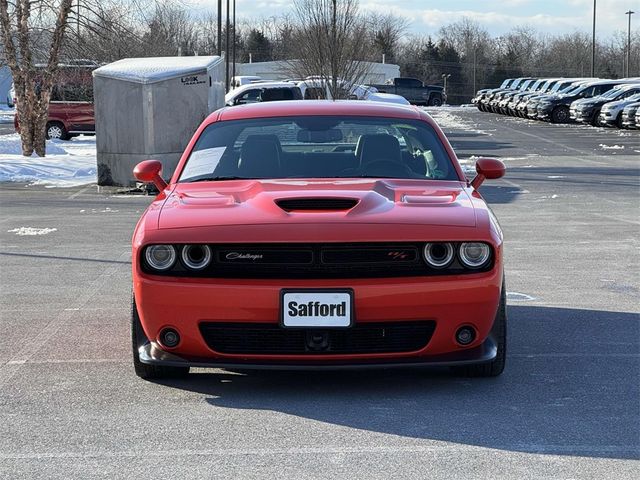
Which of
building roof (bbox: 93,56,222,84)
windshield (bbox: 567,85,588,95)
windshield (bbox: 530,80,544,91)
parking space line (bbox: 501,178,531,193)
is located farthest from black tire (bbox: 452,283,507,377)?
windshield (bbox: 530,80,544,91)

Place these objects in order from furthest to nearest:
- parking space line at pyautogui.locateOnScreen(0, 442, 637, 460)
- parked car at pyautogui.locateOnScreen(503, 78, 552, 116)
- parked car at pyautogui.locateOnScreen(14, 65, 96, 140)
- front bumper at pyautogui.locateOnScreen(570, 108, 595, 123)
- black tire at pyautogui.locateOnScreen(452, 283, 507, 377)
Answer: parked car at pyautogui.locateOnScreen(503, 78, 552, 116) → front bumper at pyautogui.locateOnScreen(570, 108, 595, 123) → parked car at pyautogui.locateOnScreen(14, 65, 96, 140) → black tire at pyautogui.locateOnScreen(452, 283, 507, 377) → parking space line at pyautogui.locateOnScreen(0, 442, 637, 460)

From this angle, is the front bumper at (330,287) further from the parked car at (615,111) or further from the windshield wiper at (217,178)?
the parked car at (615,111)

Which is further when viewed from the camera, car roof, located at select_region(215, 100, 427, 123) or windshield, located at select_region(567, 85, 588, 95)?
windshield, located at select_region(567, 85, 588, 95)

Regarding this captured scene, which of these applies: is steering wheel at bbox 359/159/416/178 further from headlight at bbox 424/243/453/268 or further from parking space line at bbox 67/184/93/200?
parking space line at bbox 67/184/93/200

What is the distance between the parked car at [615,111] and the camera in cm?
4047

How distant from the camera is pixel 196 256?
5426 mm

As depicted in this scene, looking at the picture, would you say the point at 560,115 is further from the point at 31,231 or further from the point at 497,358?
the point at 497,358

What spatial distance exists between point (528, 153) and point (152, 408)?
2452cm

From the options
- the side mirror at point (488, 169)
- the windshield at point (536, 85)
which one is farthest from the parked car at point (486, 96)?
the side mirror at point (488, 169)

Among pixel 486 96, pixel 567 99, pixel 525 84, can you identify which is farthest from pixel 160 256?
pixel 486 96

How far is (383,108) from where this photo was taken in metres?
7.21

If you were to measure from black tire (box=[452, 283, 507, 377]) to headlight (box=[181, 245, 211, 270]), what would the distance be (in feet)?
4.60

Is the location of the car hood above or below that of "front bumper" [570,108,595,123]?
above

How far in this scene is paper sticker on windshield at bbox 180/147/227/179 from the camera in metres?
6.69
